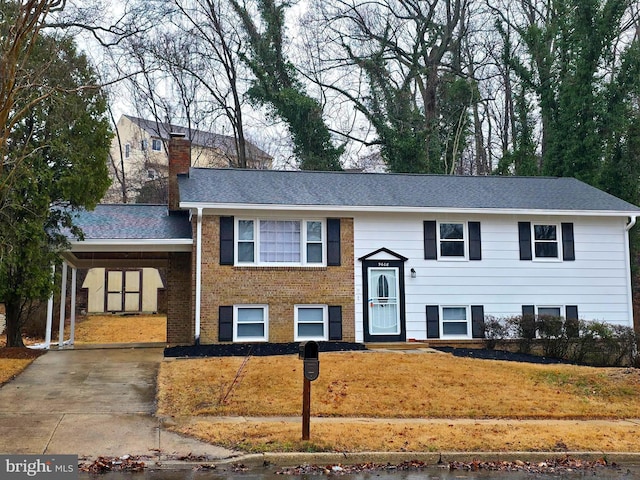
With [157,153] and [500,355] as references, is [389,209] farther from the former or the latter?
[157,153]

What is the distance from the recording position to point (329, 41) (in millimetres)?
37812

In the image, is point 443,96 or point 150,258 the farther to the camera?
point 443,96

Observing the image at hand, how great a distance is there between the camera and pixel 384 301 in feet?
67.8

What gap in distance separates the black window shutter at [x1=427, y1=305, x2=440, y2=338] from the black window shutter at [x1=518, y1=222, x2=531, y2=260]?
10.5 ft

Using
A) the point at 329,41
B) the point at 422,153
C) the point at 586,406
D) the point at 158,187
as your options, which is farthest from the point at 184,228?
the point at 158,187

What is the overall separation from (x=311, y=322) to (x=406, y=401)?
7.68 meters

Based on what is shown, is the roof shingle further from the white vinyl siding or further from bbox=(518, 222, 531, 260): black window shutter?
bbox=(518, 222, 531, 260): black window shutter

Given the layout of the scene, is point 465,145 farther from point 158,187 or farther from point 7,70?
point 7,70

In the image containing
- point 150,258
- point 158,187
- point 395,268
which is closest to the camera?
point 395,268

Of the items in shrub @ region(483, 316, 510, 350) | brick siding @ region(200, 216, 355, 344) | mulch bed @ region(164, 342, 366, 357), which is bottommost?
mulch bed @ region(164, 342, 366, 357)

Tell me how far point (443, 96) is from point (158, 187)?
18143 mm

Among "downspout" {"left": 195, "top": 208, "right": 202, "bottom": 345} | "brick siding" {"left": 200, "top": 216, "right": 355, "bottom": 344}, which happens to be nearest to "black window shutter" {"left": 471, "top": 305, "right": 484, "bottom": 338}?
"brick siding" {"left": 200, "top": 216, "right": 355, "bottom": 344}

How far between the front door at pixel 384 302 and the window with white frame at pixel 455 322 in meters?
1.35

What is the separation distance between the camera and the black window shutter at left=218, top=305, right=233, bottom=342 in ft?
64.0
